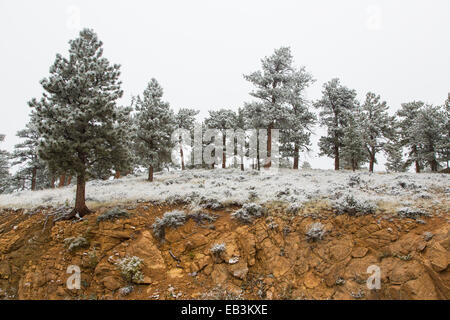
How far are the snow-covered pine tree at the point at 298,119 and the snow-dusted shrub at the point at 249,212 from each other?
16.2m

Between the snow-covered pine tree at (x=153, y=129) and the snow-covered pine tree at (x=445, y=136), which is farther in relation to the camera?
the snow-covered pine tree at (x=445, y=136)

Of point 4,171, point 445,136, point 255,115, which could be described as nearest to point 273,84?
point 255,115

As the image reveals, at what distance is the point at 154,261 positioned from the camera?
939 centimetres

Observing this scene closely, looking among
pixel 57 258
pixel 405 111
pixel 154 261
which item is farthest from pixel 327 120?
pixel 57 258

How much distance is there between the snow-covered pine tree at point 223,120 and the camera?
36.8 meters

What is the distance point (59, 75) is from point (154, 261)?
36.9 ft

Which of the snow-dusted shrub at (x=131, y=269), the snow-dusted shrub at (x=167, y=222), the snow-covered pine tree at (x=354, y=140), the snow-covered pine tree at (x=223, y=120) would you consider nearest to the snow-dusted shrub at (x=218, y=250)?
the snow-dusted shrub at (x=167, y=222)

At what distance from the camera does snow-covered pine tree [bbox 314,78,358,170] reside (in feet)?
98.3

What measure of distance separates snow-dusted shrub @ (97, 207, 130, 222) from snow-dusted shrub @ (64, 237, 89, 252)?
133 cm

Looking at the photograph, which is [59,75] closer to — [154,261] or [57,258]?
[57,258]

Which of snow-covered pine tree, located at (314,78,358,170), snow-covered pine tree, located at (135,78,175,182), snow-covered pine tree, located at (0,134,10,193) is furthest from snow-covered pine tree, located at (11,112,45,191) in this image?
snow-covered pine tree, located at (314,78,358,170)

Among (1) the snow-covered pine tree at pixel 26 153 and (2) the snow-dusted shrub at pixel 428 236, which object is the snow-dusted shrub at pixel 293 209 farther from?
(1) the snow-covered pine tree at pixel 26 153
